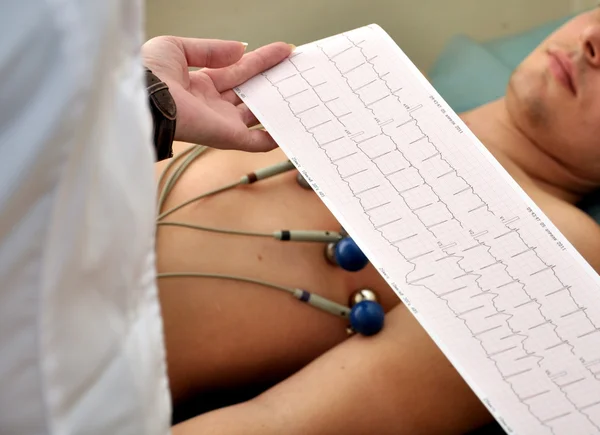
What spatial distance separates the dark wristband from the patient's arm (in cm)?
36

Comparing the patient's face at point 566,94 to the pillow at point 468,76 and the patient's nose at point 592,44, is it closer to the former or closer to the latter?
the patient's nose at point 592,44

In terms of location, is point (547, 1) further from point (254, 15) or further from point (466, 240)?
point (466, 240)

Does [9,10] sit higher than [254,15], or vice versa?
[9,10]

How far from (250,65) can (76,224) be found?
21.1 inches

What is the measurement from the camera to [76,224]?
0.31 m

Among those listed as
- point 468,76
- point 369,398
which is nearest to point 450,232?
point 369,398

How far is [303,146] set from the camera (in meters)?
0.75

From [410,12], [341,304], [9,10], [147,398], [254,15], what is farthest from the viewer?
[410,12]

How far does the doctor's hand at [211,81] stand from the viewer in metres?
0.77

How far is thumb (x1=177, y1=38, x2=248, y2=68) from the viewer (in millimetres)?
813

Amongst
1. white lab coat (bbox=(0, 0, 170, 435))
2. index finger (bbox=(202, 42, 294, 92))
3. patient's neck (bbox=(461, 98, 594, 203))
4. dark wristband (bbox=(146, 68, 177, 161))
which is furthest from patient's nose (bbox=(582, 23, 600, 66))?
white lab coat (bbox=(0, 0, 170, 435))

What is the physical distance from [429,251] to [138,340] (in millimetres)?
430

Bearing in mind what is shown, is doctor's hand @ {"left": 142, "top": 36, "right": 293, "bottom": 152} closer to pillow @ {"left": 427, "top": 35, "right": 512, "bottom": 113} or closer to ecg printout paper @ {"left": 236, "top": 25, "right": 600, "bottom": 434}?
ecg printout paper @ {"left": 236, "top": 25, "right": 600, "bottom": 434}

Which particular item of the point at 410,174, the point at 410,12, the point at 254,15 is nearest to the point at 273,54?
the point at 410,174
